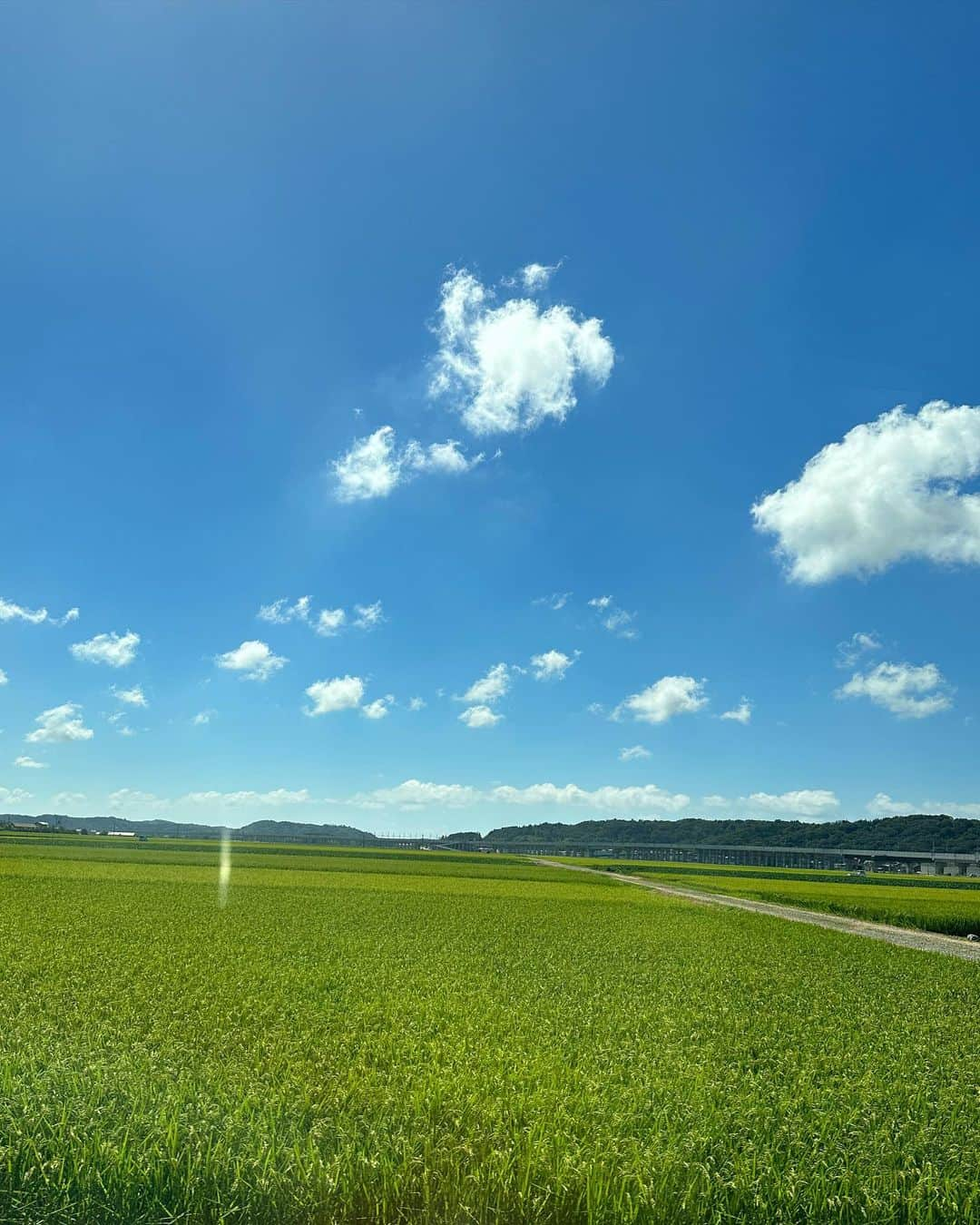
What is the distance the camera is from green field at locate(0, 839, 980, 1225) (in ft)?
20.3

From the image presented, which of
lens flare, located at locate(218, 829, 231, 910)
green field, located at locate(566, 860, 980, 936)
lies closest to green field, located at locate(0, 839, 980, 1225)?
lens flare, located at locate(218, 829, 231, 910)

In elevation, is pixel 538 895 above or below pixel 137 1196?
below

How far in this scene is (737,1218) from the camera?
238 inches

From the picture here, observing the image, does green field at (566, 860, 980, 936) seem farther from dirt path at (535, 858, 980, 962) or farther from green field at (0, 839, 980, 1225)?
green field at (0, 839, 980, 1225)

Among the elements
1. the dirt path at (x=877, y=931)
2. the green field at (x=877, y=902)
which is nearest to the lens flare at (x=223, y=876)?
the dirt path at (x=877, y=931)

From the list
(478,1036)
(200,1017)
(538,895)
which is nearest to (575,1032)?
(478,1036)

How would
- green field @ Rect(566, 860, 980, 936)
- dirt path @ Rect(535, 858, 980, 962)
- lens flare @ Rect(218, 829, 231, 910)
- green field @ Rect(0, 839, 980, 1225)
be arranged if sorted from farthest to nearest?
green field @ Rect(566, 860, 980, 936) → lens flare @ Rect(218, 829, 231, 910) → dirt path @ Rect(535, 858, 980, 962) → green field @ Rect(0, 839, 980, 1225)

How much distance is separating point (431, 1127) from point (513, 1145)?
0.87m

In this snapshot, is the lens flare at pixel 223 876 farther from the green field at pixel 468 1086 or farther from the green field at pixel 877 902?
the green field at pixel 877 902

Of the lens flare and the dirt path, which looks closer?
the dirt path

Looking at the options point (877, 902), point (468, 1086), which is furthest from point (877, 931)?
point (468, 1086)

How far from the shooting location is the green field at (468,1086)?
6.20 metres

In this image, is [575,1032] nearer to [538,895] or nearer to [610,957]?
[610,957]

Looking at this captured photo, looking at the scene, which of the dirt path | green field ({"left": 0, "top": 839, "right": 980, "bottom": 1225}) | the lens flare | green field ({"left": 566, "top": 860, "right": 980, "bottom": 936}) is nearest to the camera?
green field ({"left": 0, "top": 839, "right": 980, "bottom": 1225})
